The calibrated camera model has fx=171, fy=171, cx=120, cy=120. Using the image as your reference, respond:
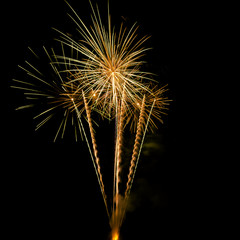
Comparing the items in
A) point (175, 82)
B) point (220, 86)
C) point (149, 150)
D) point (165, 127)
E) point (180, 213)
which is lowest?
point (180, 213)

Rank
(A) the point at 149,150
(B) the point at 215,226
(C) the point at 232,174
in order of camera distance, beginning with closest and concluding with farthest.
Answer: (B) the point at 215,226 < (C) the point at 232,174 < (A) the point at 149,150

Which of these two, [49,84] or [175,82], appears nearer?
[49,84]

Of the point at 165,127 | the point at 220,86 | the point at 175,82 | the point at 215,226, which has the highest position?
the point at 175,82

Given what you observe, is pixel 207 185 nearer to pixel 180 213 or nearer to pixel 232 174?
pixel 232 174

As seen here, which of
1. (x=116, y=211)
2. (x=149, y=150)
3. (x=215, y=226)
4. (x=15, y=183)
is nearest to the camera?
(x=215, y=226)

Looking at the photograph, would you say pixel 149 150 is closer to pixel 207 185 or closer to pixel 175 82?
pixel 207 185

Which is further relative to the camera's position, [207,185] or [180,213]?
[207,185]

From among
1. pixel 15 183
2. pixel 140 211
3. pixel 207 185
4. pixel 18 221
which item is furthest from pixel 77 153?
pixel 207 185

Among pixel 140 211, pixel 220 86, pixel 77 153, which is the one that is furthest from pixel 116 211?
pixel 220 86

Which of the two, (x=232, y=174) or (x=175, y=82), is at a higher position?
(x=175, y=82)
